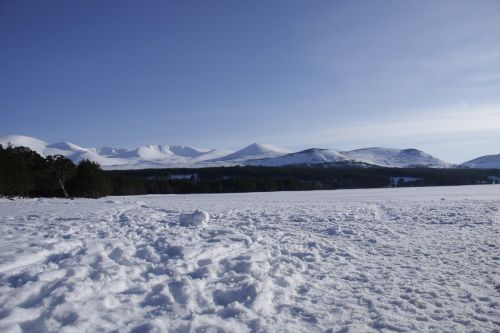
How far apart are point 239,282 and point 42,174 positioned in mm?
48325

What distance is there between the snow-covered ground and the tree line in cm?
3569

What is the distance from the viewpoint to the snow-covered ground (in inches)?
222

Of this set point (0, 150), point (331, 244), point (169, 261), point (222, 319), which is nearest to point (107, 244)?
point (169, 261)

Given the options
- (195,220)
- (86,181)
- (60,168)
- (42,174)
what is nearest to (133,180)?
(86,181)

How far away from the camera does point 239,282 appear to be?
7332 mm

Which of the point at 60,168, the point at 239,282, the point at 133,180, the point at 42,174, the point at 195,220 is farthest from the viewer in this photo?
the point at 133,180

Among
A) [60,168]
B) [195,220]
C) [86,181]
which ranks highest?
[60,168]

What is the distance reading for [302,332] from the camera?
548 cm

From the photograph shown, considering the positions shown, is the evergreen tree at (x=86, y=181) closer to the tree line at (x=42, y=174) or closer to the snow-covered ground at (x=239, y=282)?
the tree line at (x=42, y=174)

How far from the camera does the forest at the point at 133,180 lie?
44.2 m

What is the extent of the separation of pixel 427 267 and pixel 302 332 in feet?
16.5

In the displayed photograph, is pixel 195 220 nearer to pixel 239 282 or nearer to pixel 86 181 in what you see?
pixel 239 282

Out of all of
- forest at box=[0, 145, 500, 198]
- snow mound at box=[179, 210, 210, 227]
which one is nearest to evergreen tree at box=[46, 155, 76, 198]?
forest at box=[0, 145, 500, 198]

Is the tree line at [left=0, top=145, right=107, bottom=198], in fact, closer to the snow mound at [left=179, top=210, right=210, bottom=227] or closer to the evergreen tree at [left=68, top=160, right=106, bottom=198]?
the evergreen tree at [left=68, top=160, right=106, bottom=198]
